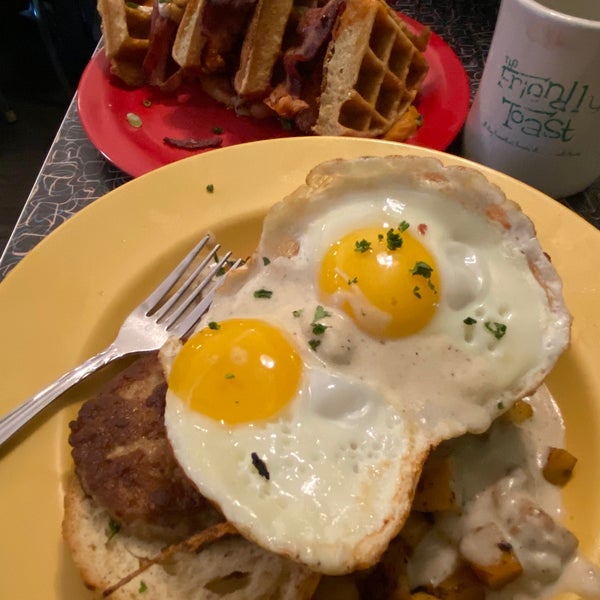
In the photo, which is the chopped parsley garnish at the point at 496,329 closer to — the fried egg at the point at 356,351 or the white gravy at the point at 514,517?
the fried egg at the point at 356,351

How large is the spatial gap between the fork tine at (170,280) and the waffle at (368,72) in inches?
27.2

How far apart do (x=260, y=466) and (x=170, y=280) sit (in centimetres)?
68

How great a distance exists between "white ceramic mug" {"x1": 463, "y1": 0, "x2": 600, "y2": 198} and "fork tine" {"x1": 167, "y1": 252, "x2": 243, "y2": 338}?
37.0 inches

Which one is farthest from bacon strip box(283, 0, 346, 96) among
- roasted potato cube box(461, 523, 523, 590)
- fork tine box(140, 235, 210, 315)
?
roasted potato cube box(461, 523, 523, 590)

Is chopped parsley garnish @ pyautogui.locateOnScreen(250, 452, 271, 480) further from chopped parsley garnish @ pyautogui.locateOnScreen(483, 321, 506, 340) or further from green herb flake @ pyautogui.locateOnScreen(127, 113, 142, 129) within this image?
green herb flake @ pyautogui.locateOnScreen(127, 113, 142, 129)

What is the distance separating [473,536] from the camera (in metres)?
1.40

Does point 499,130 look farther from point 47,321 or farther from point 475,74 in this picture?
point 47,321

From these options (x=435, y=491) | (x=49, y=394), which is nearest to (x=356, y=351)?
(x=435, y=491)

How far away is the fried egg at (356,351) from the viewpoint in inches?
47.4

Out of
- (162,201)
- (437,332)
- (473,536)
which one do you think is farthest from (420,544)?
(162,201)

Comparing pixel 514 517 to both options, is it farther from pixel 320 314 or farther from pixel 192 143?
pixel 192 143

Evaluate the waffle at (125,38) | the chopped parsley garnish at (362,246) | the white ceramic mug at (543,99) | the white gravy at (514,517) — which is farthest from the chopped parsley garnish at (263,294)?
the waffle at (125,38)

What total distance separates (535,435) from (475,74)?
5.95 feet

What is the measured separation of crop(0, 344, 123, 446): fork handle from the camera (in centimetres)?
140
